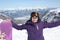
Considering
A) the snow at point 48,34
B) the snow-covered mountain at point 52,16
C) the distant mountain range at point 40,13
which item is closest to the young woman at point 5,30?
the snow at point 48,34

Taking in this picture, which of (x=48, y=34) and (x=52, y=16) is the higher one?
(x=52, y=16)

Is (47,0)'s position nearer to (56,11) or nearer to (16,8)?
(56,11)

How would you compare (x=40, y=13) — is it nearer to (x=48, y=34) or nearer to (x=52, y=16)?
(x=52, y=16)

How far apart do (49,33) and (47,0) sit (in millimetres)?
460

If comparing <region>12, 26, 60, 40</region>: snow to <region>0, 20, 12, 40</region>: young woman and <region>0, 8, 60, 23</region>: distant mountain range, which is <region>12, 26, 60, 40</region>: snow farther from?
<region>0, 20, 12, 40</region>: young woman

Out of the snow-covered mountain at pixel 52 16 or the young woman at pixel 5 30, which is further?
the snow-covered mountain at pixel 52 16

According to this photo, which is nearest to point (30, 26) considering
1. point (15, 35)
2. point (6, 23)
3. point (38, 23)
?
point (38, 23)

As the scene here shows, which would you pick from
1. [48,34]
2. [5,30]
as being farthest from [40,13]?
[5,30]

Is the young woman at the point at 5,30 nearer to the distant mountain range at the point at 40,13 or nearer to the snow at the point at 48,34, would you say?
the snow at the point at 48,34

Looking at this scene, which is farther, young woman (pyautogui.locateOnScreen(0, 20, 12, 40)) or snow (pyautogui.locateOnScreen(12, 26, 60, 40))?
snow (pyautogui.locateOnScreen(12, 26, 60, 40))

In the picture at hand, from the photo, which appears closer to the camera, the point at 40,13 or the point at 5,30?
the point at 5,30

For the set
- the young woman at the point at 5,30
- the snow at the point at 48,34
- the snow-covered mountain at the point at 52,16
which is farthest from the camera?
the snow-covered mountain at the point at 52,16

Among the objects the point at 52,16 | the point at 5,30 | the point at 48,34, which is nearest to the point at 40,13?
the point at 52,16

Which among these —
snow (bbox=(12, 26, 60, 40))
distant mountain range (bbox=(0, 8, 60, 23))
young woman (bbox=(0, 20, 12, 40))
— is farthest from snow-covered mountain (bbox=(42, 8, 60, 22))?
young woman (bbox=(0, 20, 12, 40))
